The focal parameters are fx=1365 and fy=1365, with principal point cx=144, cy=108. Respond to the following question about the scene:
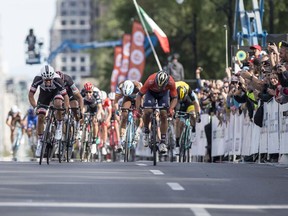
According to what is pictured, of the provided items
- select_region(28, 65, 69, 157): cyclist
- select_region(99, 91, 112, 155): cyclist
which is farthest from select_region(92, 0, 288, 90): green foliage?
select_region(28, 65, 69, 157): cyclist

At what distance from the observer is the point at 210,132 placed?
3562cm

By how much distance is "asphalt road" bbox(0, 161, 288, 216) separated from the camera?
13.4 meters

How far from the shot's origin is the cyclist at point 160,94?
24625 millimetres

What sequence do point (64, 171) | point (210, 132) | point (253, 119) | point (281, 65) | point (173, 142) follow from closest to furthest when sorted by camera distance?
1. point (64, 171)
2. point (281, 65)
3. point (253, 119)
4. point (173, 142)
5. point (210, 132)

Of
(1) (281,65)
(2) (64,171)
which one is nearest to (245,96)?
(1) (281,65)

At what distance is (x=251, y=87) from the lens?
86.7 feet

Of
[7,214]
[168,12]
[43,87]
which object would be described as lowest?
[7,214]

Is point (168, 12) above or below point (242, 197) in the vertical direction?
above

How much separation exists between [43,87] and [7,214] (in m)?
11.3

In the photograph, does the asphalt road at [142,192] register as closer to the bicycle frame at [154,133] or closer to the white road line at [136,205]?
the white road line at [136,205]

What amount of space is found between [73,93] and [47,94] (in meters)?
1.67

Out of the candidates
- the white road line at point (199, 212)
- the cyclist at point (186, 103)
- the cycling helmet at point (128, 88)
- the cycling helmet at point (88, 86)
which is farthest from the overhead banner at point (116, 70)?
the white road line at point (199, 212)

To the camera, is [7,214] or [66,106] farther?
[66,106]

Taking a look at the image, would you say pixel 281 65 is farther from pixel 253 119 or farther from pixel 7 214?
pixel 7 214
